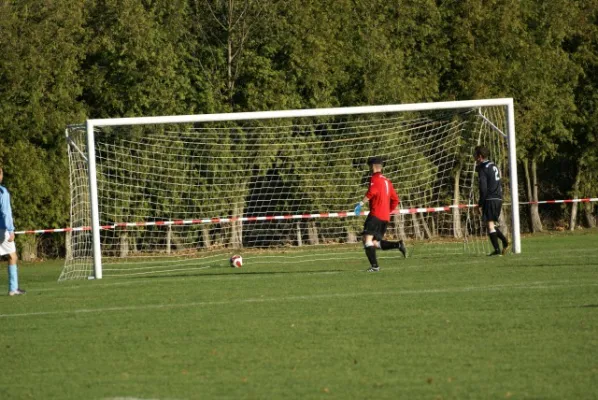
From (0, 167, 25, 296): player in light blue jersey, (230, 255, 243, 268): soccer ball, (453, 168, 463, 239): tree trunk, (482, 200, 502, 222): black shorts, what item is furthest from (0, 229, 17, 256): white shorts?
(453, 168, 463, 239): tree trunk

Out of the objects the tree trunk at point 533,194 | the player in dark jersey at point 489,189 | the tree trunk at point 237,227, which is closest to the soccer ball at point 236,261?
the player in dark jersey at point 489,189

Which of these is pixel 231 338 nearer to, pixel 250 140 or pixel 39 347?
pixel 39 347

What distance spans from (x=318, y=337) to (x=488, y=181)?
33.7ft

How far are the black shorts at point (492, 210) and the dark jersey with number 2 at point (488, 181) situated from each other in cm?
8

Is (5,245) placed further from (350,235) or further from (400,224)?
(400,224)

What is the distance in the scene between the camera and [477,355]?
10039 mm

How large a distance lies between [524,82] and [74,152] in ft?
55.7

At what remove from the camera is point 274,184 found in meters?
28.4

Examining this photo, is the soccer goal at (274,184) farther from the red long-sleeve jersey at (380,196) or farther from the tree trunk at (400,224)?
the red long-sleeve jersey at (380,196)

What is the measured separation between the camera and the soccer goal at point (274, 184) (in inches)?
1044

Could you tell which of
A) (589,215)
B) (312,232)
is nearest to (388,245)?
(312,232)

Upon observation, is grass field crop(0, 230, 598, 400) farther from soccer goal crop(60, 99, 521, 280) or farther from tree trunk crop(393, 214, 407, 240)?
tree trunk crop(393, 214, 407, 240)

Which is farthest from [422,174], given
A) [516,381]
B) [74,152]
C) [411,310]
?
[516,381]

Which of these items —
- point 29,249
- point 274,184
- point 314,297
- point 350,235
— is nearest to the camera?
point 314,297
